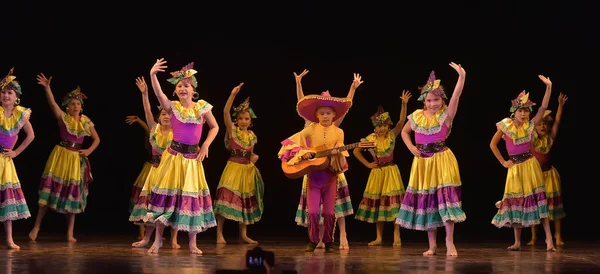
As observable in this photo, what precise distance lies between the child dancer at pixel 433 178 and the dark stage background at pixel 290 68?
2.30m

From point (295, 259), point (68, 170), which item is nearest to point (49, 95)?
point (68, 170)

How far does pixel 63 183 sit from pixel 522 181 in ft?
14.0

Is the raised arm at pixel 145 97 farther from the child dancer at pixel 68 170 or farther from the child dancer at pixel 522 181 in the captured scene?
the child dancer at pixel 522 181

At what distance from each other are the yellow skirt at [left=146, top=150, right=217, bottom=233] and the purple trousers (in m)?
0.88

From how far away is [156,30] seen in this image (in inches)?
383

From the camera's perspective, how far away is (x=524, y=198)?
7.76 meters

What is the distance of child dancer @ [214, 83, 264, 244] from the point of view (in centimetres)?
838

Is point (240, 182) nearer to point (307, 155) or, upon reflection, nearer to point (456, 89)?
point (307, 155)

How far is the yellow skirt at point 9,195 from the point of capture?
6.97 metres

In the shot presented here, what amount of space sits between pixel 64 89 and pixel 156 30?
1274 millimetres

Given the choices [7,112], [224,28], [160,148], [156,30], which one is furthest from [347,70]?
[7,112]

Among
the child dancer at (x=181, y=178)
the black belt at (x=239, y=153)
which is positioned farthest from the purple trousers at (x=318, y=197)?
the black belt at (x=239, y=153)

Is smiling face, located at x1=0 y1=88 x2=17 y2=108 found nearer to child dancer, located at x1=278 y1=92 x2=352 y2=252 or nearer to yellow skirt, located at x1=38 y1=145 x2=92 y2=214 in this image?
yellow skirt, located at x1=38 y1=145 x2=92 y2=214

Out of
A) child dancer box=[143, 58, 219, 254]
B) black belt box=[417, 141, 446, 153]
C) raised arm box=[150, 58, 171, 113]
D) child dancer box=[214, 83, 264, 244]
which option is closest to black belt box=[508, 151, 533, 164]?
black belt box=[417, 141, 446, 153]
